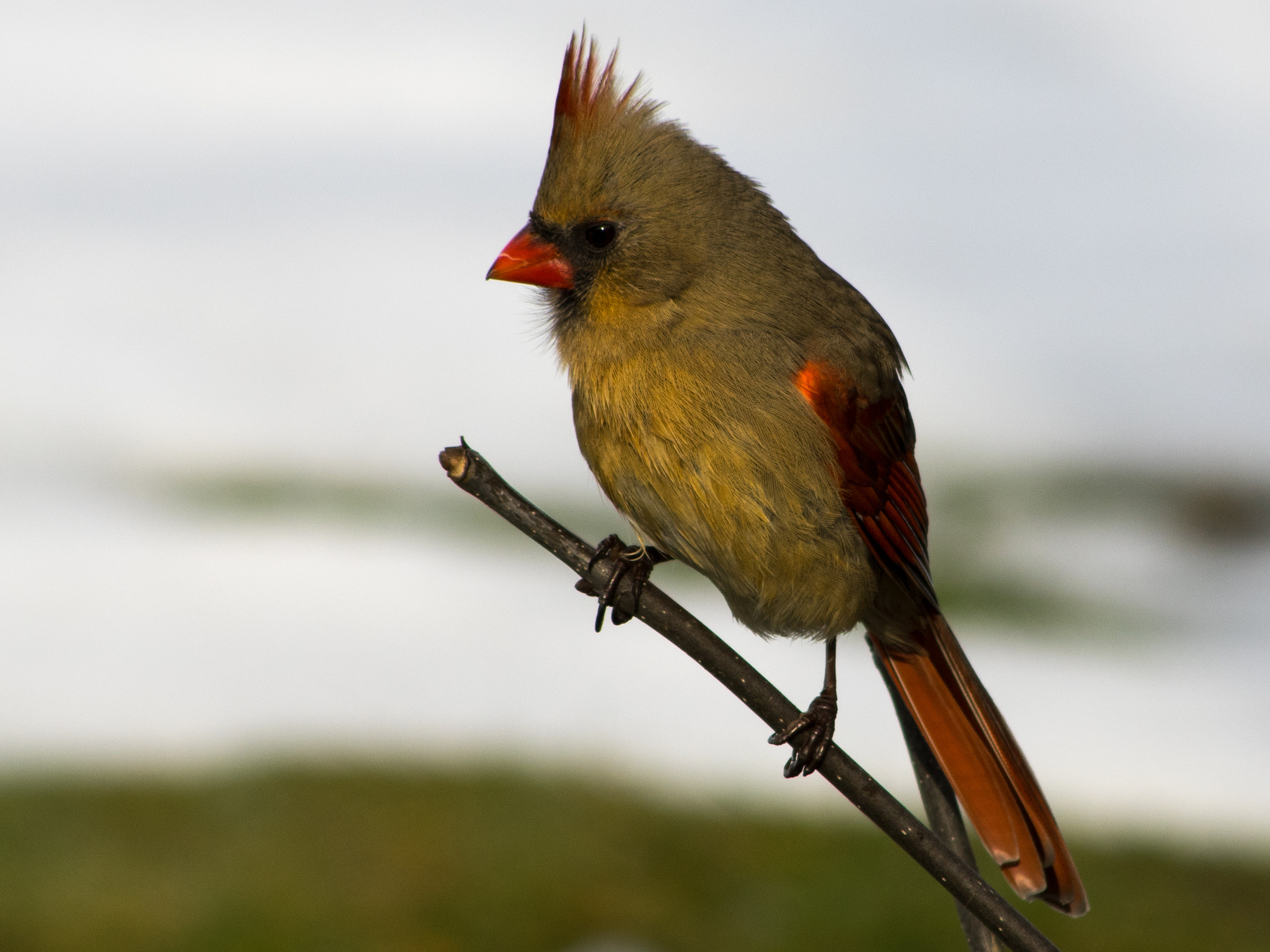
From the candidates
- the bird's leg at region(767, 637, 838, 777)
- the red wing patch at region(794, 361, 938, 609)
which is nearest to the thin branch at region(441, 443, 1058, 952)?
the bird's leg at region(767, 637, 838, 777)

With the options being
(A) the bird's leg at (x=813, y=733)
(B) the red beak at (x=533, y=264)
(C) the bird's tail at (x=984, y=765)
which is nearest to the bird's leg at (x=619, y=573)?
(A) the bird's leg at (x=813, y=733)

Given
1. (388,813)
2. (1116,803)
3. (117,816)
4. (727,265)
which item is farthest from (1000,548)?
(727,265)

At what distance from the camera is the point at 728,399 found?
7.26 feet

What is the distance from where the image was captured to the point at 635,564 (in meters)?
2.14

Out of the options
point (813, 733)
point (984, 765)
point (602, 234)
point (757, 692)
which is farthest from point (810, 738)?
point (602, 234)

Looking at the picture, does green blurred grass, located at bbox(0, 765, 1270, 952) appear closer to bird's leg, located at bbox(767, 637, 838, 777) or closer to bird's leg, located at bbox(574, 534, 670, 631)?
bird's leg, located at bbox(767, 637, 838, 777)

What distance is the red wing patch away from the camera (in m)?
2.29

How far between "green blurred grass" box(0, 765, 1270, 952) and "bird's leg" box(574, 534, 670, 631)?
188 centimetres

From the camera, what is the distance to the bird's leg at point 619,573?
6.53 ft

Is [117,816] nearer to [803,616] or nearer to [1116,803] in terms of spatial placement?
[803,616]

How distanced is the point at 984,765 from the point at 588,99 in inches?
51.9

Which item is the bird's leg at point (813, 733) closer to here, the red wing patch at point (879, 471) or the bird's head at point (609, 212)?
the red wing patch at point (879, 471)

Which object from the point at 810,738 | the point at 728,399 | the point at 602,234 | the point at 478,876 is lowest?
the point at 478,876

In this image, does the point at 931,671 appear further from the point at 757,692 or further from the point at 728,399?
the point at 757,692
